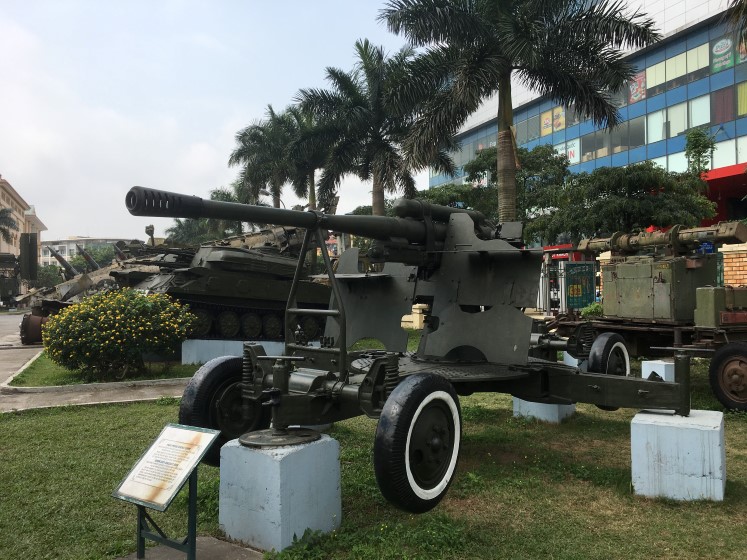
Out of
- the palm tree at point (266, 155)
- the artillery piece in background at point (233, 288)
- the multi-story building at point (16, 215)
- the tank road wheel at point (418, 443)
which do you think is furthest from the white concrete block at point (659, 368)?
the multi-story building at point (16, 215)

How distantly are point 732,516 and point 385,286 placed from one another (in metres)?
3.02

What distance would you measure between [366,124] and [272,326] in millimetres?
9060

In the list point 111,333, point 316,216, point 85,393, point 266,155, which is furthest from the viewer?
point 266,155

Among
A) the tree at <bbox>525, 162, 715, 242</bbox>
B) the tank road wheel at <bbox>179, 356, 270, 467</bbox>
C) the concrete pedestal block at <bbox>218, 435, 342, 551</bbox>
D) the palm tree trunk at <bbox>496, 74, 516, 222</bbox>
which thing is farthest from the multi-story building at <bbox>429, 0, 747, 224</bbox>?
the concrete pedestal block at <bbox>218, 435, 342, 551</bbox>

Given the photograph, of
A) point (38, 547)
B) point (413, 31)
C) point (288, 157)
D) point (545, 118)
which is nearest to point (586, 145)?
point (545, 118)

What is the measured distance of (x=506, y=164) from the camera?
51.8ft

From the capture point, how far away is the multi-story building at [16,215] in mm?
80625

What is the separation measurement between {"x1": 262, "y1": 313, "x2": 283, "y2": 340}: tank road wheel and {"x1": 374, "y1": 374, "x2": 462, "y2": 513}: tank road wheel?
13.4m

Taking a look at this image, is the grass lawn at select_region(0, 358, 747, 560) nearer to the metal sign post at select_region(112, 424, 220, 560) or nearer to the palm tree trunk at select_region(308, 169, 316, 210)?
the metal sign post at select_region(112, 424, 220, 560)

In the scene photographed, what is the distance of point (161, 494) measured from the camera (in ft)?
11.0

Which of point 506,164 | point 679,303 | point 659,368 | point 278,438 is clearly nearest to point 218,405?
point 278,438

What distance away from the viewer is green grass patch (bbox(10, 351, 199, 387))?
1080cm

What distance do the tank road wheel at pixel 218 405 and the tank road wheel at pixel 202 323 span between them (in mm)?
10517

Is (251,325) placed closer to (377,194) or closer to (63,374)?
(63,374)
